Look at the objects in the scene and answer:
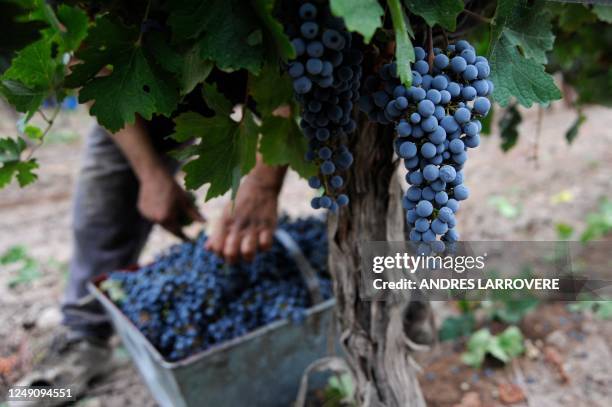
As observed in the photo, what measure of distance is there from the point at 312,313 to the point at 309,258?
0.95ft

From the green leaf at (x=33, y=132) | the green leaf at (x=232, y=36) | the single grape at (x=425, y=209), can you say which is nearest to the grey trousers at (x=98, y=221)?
the green leaf at (x=33, y=132)

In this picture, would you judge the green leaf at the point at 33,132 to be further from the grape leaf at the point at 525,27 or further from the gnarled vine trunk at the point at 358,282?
the grape leaf at the point at 525,27

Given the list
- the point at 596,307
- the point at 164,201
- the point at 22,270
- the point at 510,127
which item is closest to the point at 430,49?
the point at 510,127

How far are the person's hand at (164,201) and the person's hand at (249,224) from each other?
0.23m

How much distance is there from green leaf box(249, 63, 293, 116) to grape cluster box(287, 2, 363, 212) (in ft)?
0.20

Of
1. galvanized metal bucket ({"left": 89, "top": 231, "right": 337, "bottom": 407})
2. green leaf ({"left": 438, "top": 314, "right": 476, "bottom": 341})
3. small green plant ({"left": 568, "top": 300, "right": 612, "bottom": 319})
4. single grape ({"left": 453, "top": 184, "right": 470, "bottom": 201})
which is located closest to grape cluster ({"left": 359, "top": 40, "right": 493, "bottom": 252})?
single grape ({"left": 453, "top": 184, "right": 470, "bottom": 201})

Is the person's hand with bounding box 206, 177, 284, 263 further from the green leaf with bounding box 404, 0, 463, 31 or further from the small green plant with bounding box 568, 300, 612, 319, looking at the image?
the small green plant with bounding box 568, 300, 612, 319

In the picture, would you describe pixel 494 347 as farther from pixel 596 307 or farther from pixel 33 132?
pixel 33 132

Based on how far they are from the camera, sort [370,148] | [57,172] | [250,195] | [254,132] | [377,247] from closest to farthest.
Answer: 1. [254,132]
2. [370,148]
3. [377,247]
4. [250,195]
5. [57,172]

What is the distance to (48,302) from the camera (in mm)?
3012

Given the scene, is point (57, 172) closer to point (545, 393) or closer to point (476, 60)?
point (545, 393)

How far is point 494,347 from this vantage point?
1.94m

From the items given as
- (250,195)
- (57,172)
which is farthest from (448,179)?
(57,172)

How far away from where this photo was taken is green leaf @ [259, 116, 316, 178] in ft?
3.20
